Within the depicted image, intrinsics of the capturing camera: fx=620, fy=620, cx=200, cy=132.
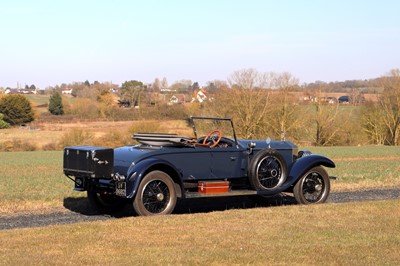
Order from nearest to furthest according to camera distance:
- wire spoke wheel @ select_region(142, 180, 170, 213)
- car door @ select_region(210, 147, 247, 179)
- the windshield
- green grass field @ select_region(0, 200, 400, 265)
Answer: green grass field @ select_region(0, 200, 400, 265), wire spoke wheel @ select_region(142, 180, 170, 213), car door @ select_region(210, 147, 247, 179), the windshield

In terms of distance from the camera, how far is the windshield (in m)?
11.4

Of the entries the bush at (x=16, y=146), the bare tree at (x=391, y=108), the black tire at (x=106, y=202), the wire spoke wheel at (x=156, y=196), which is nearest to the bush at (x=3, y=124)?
the bush at (x=16, y=146)

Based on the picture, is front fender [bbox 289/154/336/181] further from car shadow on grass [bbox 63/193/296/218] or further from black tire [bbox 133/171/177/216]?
black tire [bbox 133/171/177/216]

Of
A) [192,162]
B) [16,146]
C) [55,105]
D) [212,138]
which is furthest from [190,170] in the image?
[55,105]

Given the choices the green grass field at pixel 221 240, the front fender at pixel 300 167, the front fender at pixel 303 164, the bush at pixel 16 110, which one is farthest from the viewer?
the bush at pixel 16 110

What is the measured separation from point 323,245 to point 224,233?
4.57 feet

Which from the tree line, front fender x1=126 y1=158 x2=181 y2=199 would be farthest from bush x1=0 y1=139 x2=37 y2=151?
front fender x1=126 y1=158 x2=181 y2=199

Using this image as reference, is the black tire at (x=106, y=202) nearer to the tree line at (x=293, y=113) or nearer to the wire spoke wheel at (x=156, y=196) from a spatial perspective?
the wire spoke wheel at (x=156, y=196)

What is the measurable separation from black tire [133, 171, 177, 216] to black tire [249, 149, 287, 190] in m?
1.64

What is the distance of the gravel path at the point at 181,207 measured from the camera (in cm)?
1013

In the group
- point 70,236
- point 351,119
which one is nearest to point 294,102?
point 351,119

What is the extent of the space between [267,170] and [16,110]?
75820 millimetres

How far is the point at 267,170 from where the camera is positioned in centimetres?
1125

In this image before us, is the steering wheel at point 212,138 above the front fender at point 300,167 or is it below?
above
